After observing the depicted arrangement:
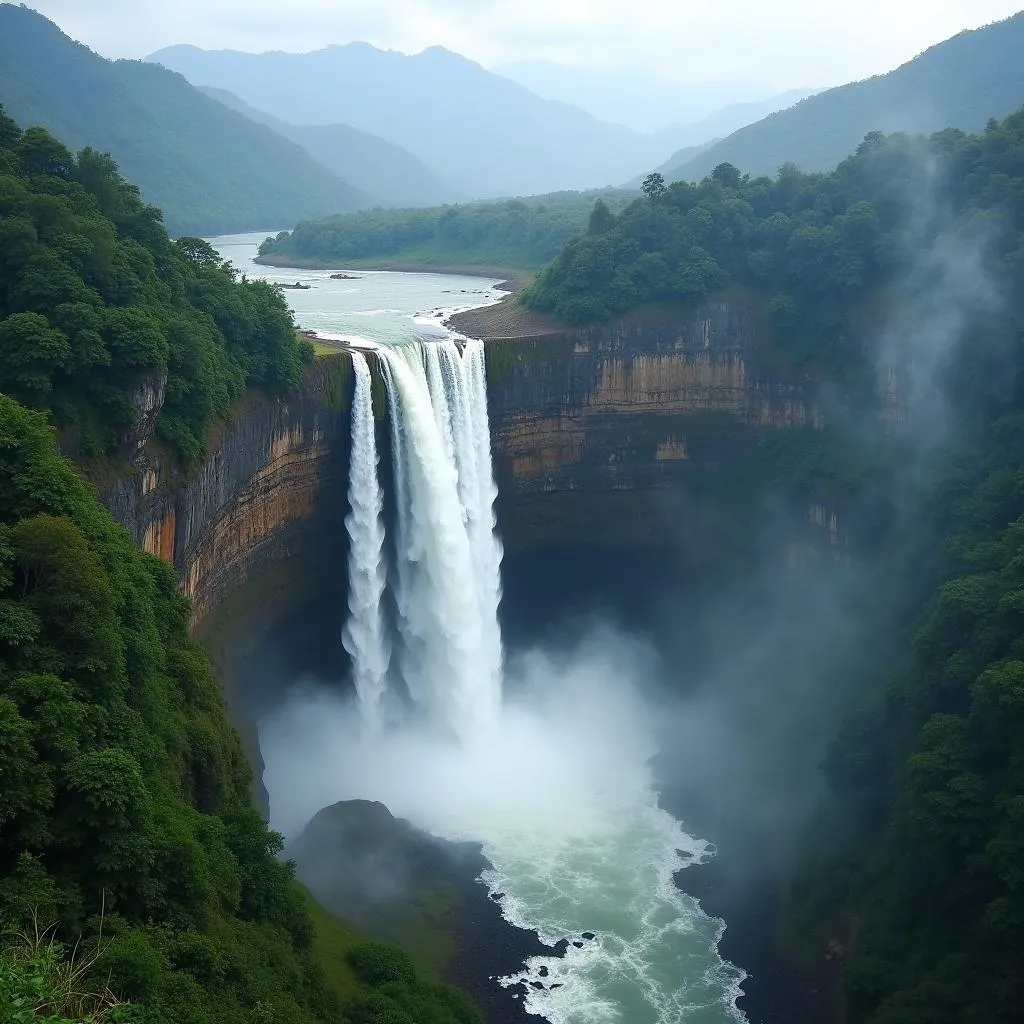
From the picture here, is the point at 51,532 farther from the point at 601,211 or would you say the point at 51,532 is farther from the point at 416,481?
the point at 601,211

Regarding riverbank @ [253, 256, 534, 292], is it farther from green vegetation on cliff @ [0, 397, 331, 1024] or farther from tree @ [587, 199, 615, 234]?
green vegetation on cliff @ [0, 397, 331, 1024]

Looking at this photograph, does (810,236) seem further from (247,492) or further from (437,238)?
(437,238)

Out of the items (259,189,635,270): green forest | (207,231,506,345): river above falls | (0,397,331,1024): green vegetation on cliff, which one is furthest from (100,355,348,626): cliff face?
(259,189,635,270): green forest

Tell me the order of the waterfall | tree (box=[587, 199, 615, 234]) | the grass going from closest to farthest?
the grass
the waterfall
tree (box=[587, 199, 615, 234])

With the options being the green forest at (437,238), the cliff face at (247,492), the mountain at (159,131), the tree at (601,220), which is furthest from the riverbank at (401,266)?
the cliff face at (247,492)

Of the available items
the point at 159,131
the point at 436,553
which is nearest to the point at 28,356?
the point at 436,553

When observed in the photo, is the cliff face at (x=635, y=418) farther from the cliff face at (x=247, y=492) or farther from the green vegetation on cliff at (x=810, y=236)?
the cliff face at (x=247, y=492)

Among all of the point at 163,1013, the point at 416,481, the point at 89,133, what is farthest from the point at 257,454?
the point at 89,133
